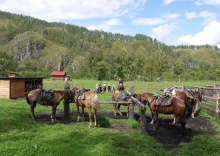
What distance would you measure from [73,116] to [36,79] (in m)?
14.8

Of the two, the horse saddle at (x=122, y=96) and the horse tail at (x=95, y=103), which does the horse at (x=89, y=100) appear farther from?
the horse saddle at (x=122, y=96)

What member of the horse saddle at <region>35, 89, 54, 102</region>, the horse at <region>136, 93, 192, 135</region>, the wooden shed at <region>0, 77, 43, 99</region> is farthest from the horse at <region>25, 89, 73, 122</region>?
the wooden shed at <region>0, 77, 43, 99</region>

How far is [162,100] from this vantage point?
10898 millimetres

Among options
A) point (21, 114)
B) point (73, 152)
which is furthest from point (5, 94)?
point (73, 152)

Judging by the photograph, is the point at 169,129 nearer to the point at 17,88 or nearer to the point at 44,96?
the point at 44,96

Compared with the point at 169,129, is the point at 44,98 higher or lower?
higher

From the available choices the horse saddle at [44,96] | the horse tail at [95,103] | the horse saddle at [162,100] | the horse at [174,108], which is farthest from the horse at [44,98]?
the horse saddle at [162,100]

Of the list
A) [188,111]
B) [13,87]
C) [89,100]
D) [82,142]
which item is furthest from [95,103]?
[13,87]

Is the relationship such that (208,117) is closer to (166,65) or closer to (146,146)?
(146,146)

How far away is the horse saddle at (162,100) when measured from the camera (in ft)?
34.7

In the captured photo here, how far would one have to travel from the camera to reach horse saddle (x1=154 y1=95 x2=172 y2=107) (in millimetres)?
10586

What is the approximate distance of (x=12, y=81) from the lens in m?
21.9

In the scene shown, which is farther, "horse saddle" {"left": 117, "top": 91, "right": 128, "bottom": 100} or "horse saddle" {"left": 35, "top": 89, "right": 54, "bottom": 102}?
"horse saddle" {"left": 117, "top": 91, "right": 128, "bottom": 100}

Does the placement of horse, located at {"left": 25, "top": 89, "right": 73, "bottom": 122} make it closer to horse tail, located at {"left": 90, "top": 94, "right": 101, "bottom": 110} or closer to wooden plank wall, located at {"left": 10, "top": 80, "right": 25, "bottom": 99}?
horse tail, located at {"left": 90, "top": 94, "right": 101, "bottom": 110}
